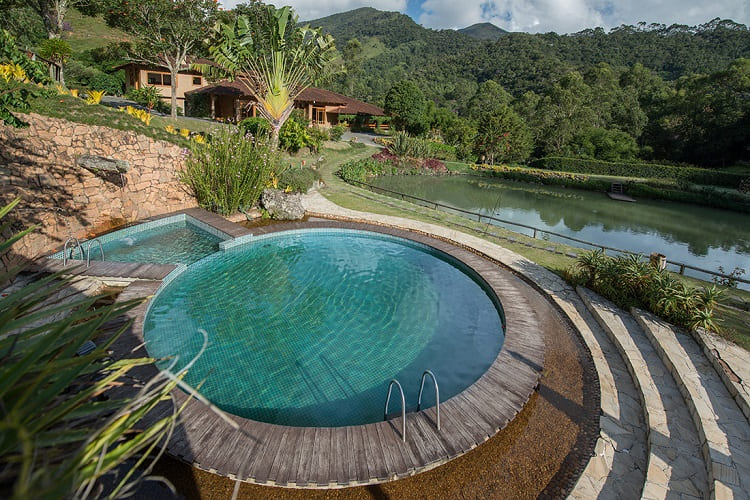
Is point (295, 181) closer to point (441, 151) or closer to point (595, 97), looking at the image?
point (441, 151)

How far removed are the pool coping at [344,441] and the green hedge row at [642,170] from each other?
33.6 m

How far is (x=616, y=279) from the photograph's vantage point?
784cm

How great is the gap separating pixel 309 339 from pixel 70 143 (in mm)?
8883

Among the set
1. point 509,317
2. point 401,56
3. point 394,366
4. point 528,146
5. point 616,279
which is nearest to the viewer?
point 394,366

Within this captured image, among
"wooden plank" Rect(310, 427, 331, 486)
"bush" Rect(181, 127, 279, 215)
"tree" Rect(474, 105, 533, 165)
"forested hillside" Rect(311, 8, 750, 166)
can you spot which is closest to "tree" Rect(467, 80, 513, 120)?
"forested hillside" Rect(311, 8, 750, 166)

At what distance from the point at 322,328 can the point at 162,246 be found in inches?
224

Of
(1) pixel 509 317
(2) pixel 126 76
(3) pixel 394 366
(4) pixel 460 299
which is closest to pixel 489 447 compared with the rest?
(3) pixel 394 366

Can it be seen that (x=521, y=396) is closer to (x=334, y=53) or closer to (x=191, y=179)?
(x=191, y=179)

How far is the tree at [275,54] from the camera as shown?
16.2 m

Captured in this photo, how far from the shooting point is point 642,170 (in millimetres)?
32688

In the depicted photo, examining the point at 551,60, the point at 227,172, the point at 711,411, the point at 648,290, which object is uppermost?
the point at 551,60

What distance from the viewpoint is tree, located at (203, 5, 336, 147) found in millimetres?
16203

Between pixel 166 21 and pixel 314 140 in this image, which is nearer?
pixel 166 21

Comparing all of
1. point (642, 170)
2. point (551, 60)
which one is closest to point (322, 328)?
point (642, 170)
